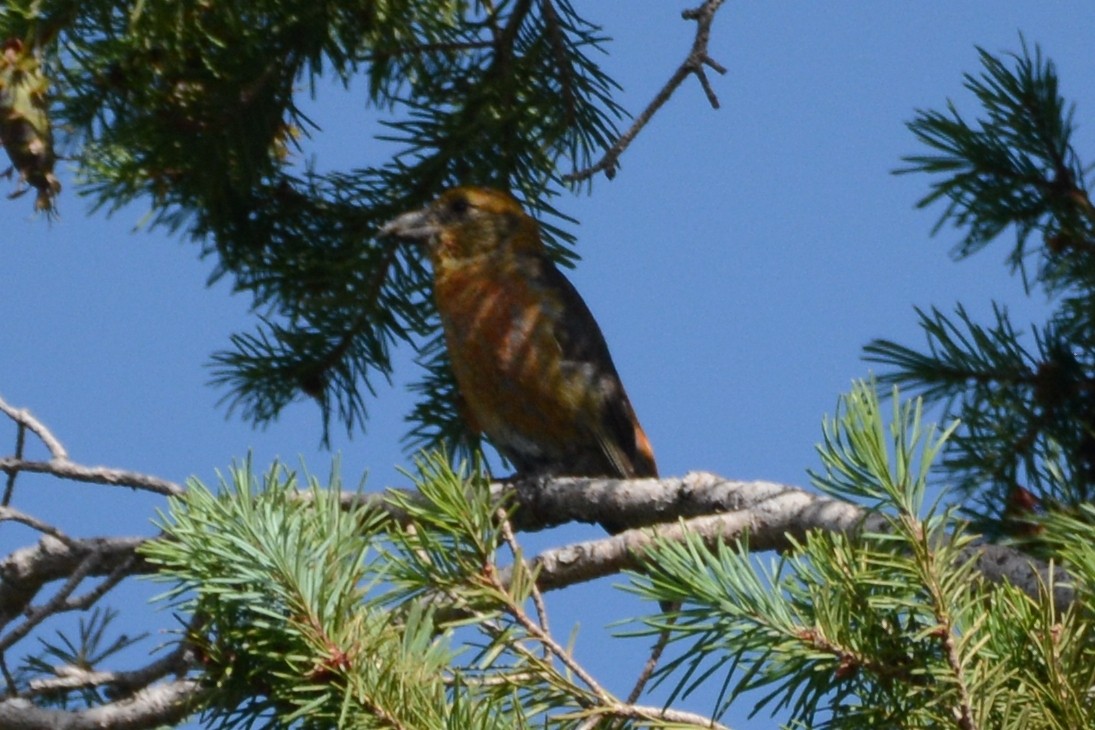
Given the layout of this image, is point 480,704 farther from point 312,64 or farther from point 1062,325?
Answer: point 312,64

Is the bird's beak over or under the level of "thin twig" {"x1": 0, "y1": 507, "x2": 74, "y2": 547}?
over

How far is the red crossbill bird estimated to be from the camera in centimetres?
Result: 434

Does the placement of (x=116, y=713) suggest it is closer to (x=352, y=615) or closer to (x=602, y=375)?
(x=352, y=615)

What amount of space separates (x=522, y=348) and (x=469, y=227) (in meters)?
0.42

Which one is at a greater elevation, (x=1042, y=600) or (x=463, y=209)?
(x=463, y=209)

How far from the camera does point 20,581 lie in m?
2.87

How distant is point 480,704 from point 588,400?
3.06 m

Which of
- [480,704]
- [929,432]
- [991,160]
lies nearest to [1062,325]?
[991,160]

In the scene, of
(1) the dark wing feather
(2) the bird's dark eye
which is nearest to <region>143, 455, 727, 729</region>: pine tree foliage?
(2) the bird's dark eye

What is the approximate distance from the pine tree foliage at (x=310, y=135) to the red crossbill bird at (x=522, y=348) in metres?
0.27

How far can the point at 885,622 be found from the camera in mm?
1628

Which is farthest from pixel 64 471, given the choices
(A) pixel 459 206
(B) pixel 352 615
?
(A) pixel 459 206

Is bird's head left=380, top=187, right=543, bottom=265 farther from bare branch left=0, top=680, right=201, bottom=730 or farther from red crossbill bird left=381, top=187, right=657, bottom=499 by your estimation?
bare branch left=0, top=680, right=201, bottom=730

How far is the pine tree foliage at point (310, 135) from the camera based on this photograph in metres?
3.66
